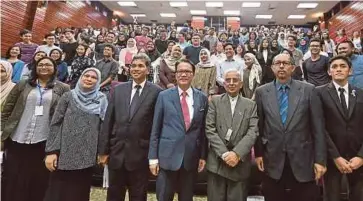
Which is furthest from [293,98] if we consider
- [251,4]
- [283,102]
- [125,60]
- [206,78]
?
[251,4]

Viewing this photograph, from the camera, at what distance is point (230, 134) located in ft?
8.38

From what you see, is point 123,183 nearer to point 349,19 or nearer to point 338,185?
point 338,185

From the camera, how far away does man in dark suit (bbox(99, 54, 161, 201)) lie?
8.47 feet

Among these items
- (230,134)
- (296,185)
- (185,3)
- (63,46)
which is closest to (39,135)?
(230,134)

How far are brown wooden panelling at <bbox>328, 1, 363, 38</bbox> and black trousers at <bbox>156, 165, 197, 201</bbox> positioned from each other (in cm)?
1219

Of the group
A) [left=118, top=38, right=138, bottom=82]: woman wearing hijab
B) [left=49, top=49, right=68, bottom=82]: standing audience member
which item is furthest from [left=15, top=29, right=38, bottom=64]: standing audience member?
[left=118, top=38, right=138, bottom=82]: woman wearing hijab

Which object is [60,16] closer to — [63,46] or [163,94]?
[63,46]

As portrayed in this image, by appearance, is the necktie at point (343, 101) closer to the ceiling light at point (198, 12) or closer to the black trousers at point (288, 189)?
the black trousers at point (288, 189)

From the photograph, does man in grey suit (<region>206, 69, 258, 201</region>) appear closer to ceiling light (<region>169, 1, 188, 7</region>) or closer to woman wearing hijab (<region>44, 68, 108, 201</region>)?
woman wearing hijab (<region>44, 68, 108, 201</region>)

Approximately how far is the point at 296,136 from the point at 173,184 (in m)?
0.98

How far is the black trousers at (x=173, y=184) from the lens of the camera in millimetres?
2537

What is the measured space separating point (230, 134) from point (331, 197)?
2.83 feet

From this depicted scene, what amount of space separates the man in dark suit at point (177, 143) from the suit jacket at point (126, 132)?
9 cm

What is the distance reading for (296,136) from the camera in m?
2.47
